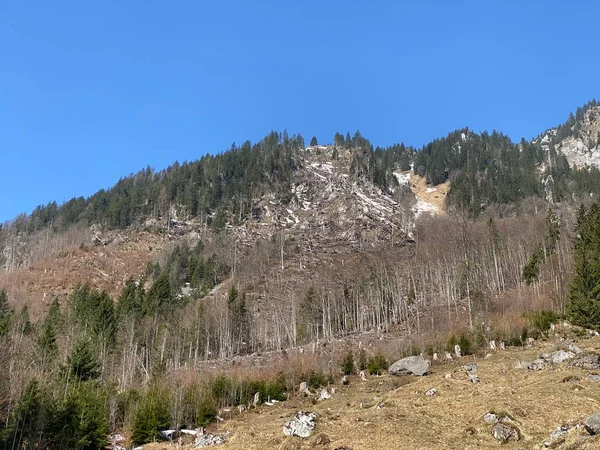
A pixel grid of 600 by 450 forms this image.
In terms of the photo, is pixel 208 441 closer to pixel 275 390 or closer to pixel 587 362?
pixel 275 390

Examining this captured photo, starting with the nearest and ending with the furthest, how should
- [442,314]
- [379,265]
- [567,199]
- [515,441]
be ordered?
[515,441] < [442,314] < [379,265] < [567,199]

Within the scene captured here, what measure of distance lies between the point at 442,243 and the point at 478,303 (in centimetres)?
3626

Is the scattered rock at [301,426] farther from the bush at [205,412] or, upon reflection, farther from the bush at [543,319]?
the bush at [543,319]

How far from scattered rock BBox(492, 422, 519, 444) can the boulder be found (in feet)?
57.7

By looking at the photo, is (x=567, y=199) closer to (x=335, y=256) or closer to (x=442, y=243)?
(x=442, y=243)

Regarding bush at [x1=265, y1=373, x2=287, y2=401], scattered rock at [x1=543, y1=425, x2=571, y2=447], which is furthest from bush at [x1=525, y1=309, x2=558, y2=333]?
scattered rock at [x1=543, y1=425, x2=571, y2=447]

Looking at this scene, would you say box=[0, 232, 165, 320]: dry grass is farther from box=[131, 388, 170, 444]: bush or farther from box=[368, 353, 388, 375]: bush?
box=[368, 353, 388, 375]: bush

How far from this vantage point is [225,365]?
5575cm

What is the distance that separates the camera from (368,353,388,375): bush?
1622 inches

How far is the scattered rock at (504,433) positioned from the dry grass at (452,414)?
9.4 inches

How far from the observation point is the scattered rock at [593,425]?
14867 mm

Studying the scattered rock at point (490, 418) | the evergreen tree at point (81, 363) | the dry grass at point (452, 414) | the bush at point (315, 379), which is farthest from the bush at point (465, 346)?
the evergreen tree at point (81, 363)

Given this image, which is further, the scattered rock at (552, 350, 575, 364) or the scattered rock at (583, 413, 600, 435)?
the scattered rock at (552, 350, 575, 364)

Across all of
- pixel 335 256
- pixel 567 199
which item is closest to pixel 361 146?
pixel 567 199
